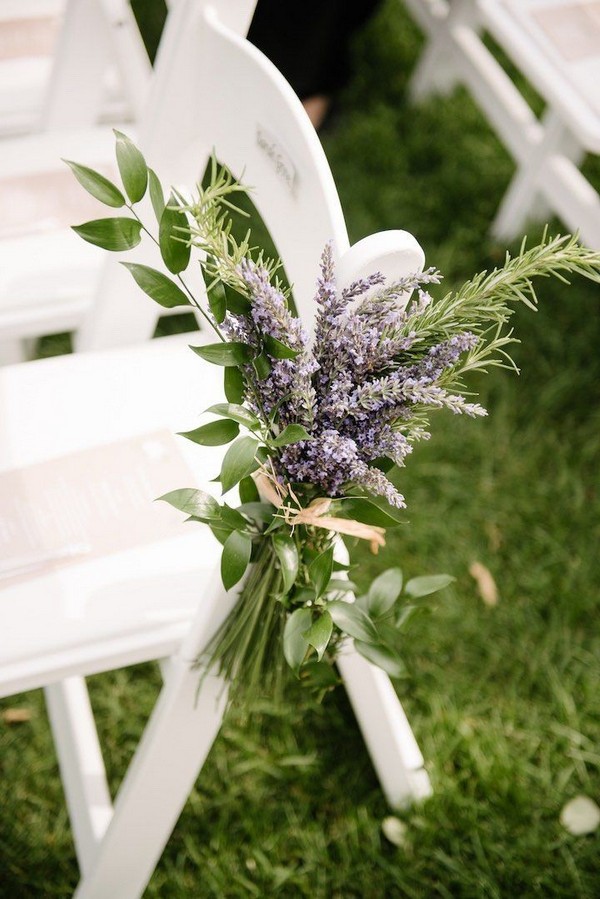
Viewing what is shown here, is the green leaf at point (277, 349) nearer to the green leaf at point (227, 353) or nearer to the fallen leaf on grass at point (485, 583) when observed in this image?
the green leaf at point (227, 353)

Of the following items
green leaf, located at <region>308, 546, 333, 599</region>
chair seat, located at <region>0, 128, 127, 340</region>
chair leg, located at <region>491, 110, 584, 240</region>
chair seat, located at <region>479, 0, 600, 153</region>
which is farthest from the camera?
chair leg, located at <region>491, 110, 584, 240</region>

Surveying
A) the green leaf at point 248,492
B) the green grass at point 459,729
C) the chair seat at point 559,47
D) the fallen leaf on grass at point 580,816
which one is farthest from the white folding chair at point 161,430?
the chair seat at point 559,47

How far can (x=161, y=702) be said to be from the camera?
3.53ft

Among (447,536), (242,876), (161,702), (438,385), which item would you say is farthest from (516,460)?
(438,385)

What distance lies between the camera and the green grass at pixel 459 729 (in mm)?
1490

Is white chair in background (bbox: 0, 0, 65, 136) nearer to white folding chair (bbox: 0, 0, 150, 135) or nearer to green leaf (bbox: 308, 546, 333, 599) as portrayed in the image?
white folding chair (bbox: 0, 0, 150, 135)

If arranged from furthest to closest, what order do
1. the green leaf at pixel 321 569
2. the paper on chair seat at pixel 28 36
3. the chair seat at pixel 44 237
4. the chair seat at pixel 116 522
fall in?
the paper on chair seat at pixel 28 36 < the chair seat at pixel 44 237 < the chair seat at pixel 116 522 < the green leaf at pixel 321 569

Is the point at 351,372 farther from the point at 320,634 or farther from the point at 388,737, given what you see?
the point at 388,737

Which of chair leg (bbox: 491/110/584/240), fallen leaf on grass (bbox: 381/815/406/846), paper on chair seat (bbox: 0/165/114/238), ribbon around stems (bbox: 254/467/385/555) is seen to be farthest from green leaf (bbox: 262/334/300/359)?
chair leg (bbox: 491/110/584/240)

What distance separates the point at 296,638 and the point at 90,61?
3.84 ft

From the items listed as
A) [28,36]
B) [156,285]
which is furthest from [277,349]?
[28,36]

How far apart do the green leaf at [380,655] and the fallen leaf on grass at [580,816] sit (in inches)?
33.6

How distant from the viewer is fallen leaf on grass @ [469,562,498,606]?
1873 mm

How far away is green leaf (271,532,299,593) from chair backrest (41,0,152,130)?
93 cm
